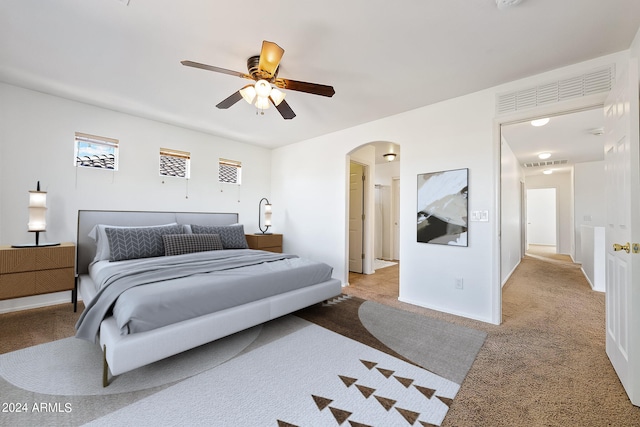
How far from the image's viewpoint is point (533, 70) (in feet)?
8.64

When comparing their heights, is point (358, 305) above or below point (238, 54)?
below

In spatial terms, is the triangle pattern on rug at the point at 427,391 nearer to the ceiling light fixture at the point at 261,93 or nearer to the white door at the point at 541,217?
the ceiling light fixture at the point at 261,93

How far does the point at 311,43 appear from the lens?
2252mm

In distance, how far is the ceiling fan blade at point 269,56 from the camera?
1.96 metres

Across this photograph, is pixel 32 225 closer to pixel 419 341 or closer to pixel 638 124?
pixel 419 341

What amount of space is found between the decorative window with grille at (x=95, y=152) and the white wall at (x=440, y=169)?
3.08m

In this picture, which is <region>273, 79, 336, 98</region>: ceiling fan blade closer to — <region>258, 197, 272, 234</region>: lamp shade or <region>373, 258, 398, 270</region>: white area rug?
<region>258, 197, 272, 234</region>: lamp shade

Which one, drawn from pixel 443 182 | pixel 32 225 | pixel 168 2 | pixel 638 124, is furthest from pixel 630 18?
pixel 32 225

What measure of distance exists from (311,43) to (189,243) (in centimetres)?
282

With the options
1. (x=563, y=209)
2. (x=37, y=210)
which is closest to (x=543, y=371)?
(x=37, y=210)

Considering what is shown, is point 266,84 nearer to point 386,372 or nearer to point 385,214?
point 386,372

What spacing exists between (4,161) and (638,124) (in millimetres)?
5705

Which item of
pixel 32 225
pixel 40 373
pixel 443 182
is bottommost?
pixel 40 373

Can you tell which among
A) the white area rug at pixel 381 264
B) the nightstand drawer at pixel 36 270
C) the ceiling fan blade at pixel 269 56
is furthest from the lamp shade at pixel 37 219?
the white area rug at pixel 381 264
